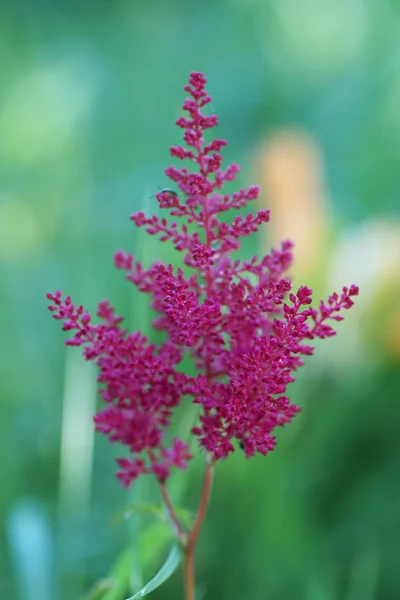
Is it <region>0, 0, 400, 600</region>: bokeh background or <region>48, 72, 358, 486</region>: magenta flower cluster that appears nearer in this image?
<region>48, 72, 358, 486</region>: magenta flower cluster

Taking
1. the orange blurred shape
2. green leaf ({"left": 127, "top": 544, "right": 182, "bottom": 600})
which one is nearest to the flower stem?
green leaf ({"left": 127, "top": 544, "right": 182, "bottom": 600})

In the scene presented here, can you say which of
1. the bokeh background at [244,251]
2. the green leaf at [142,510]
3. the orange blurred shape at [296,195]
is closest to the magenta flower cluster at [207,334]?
the green leaf at [142,510]

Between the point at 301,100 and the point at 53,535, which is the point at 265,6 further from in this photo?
the point at 53,535

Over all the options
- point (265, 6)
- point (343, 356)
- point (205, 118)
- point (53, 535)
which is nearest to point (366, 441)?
point (343, 356)

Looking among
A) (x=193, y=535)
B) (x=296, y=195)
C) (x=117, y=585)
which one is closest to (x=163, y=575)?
(x=193, y=535)

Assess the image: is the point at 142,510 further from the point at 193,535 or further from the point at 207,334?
the point at 207,334

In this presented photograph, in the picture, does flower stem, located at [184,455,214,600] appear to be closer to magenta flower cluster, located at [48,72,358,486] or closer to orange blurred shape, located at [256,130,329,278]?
magenta flower cluster, located at [48,72,358,486]
